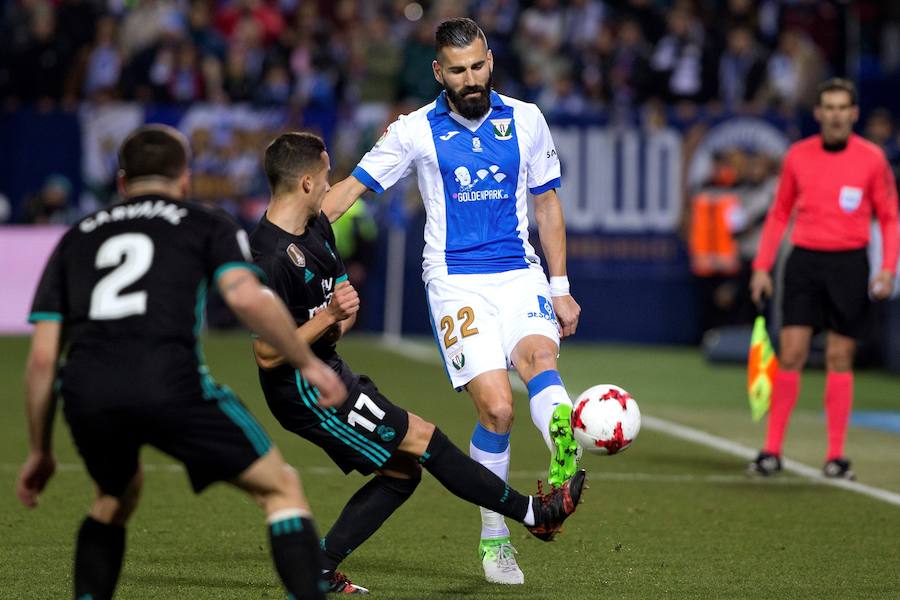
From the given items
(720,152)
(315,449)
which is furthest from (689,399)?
(720,152)

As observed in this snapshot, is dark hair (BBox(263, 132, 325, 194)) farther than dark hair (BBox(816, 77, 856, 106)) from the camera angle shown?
No

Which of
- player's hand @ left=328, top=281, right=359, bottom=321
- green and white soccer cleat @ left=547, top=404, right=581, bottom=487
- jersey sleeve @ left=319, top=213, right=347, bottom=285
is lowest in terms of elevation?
green and white soccer cleat @ left=547, top=404, right=581, bottom=487

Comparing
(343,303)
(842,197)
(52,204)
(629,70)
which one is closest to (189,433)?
(343,303)

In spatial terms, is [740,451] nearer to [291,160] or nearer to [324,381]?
[291,160]

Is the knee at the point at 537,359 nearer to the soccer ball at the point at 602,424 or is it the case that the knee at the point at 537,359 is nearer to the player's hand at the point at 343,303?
the soccer ball at the point at 602,424

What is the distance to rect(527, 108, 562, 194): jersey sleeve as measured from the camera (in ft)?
21.8

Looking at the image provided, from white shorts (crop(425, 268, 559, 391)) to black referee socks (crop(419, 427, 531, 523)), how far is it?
0.58 meters

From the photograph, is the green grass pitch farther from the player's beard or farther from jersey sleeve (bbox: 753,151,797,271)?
the player's beard

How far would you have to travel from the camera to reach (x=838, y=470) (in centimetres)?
916

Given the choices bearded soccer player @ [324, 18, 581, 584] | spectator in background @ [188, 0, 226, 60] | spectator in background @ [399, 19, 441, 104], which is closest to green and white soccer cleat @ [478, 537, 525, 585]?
bearded soccer player @ [324, 18, 581, 584]

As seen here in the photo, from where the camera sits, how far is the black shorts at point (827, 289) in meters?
9.23

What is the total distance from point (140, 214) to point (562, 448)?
2.00 m

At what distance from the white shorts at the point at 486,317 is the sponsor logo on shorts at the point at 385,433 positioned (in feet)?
1.98

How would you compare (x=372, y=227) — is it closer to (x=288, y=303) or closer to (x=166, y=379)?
(x=288, y=303)
